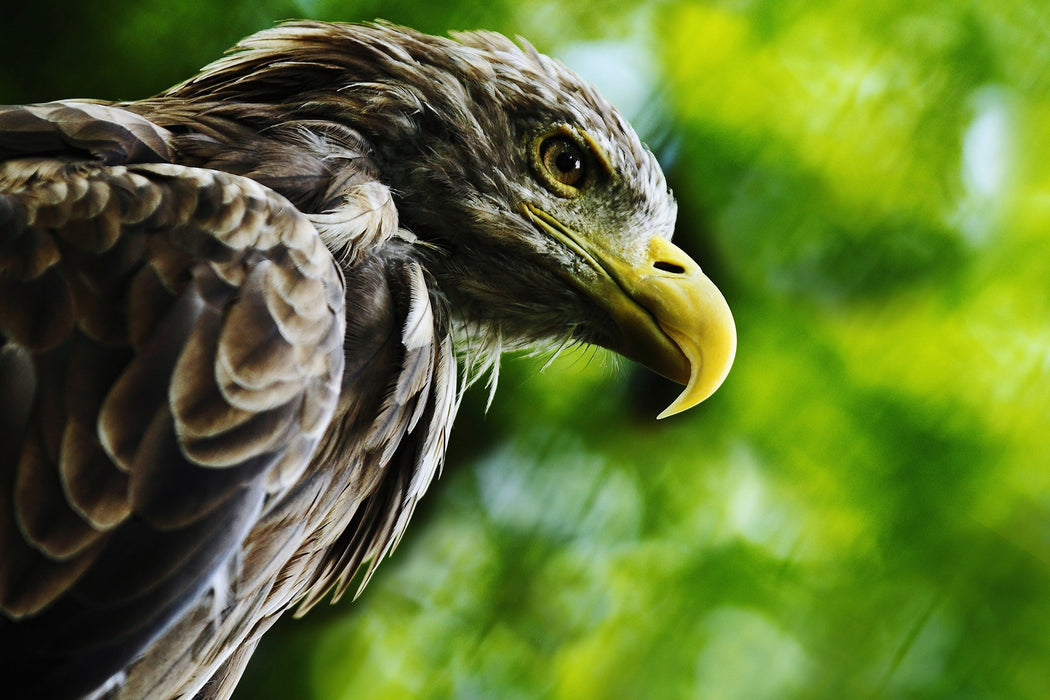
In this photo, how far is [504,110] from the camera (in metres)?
0.99

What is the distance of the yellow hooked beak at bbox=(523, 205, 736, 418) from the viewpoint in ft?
A: 3.06

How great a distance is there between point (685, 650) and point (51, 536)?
96 centimetres

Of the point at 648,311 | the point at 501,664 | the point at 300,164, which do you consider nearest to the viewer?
the point at 300,164

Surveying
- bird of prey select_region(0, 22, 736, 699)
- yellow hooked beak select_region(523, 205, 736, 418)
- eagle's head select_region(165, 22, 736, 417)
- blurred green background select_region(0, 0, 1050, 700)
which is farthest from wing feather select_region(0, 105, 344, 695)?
blurred green background select_region(0, 0, 1050, 700)

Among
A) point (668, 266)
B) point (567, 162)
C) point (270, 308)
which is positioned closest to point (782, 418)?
point (668, 266)

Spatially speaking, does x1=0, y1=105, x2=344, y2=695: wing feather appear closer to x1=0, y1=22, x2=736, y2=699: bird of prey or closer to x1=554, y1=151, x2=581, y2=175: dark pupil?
x1=0, y1=22, x2=736, y2=699: bird of prey

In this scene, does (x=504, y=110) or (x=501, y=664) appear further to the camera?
(x=501, y=664)

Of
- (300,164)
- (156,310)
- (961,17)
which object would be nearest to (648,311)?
(300,164)

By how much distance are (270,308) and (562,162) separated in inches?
17.1

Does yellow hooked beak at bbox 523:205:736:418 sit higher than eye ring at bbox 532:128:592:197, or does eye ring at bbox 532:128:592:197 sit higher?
eye ring at bbox 532:128:592:197

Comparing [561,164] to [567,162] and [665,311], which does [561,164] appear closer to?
[567,162]

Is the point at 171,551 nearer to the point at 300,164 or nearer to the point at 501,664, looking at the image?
the point at 300,164

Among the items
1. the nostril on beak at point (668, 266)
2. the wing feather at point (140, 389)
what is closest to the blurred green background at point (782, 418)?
the nostril on beak at point (668, 266)

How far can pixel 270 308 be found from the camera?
0.68 m
